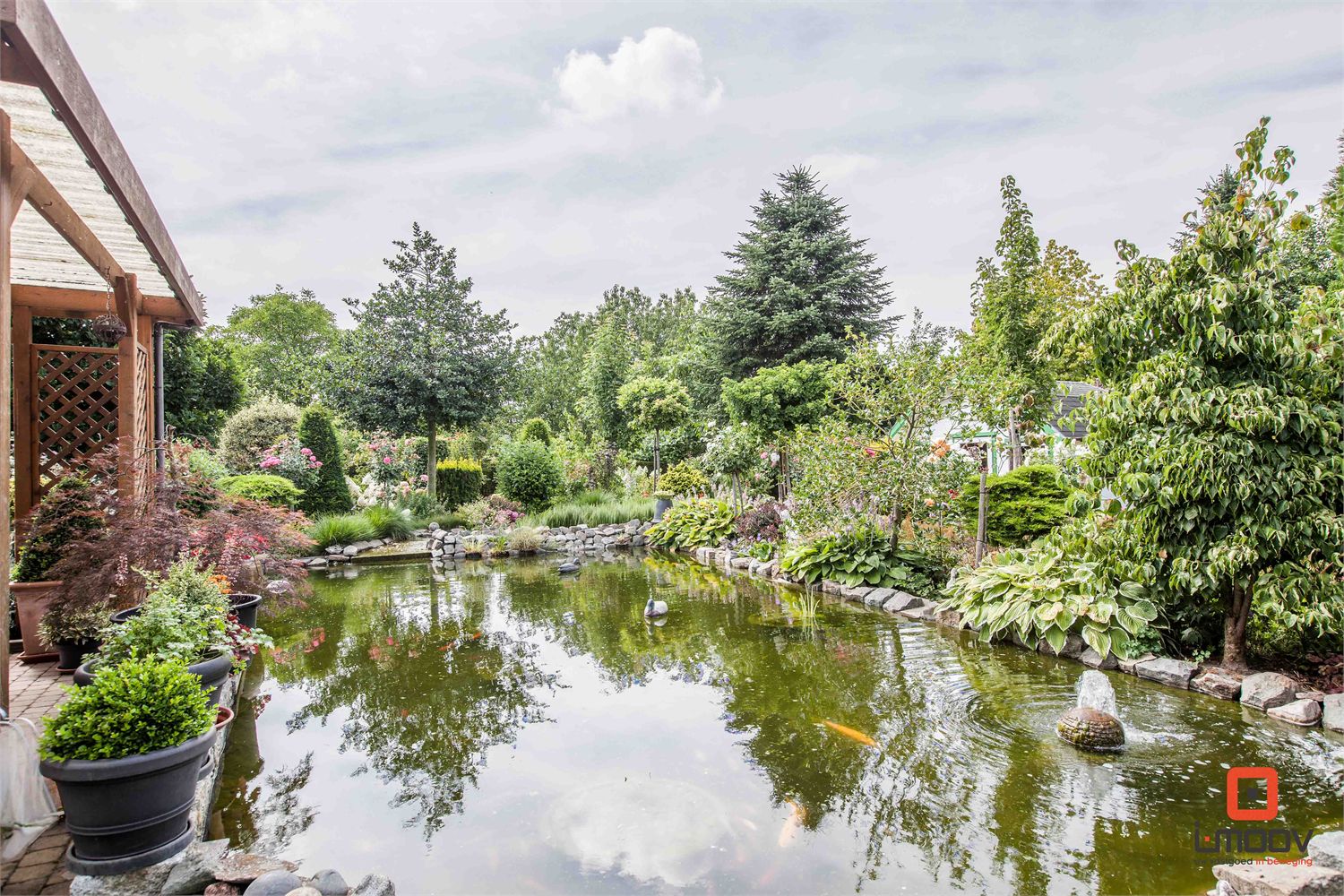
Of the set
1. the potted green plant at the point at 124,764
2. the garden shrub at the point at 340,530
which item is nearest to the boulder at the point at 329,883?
the potted green plant at the point at 124,764

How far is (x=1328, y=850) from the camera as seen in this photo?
93.4 inches

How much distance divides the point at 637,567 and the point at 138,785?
27.2 ft

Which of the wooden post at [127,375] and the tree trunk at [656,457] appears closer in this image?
the wooden post at [127,375]

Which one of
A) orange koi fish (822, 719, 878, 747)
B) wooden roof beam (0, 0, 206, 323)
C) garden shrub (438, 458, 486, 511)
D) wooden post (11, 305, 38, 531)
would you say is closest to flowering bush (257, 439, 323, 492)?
garden shrub (438, 458, 486, 511)

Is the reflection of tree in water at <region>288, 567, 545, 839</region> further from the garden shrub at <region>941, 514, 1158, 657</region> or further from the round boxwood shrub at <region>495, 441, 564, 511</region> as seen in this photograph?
the round boxwood shrub at <region>495, 441, 564, 511</region>

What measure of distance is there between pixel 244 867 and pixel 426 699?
93.0 inches

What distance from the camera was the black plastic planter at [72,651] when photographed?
4117 mm

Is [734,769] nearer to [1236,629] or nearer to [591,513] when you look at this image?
[1236,629]

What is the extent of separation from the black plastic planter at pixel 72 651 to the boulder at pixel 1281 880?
18.8 feet

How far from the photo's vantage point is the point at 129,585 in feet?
13.6

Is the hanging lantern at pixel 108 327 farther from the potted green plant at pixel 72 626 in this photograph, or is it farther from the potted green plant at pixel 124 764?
the potted green plant at pixel 124 764

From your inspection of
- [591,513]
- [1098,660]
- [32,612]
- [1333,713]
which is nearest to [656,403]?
[591,513]

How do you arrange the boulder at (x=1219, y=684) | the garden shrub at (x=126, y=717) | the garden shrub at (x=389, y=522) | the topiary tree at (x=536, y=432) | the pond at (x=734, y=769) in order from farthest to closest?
1. the topiary tree at (x=536, y=432)
2. the garden shrub at (x=389, y=522)
3. the boulder at (x=1219, y=684)
4. the pond at (x=734, y=769)
5. the garden shrub at (x=126, y=717)

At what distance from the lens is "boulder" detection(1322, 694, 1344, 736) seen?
3736 millimetres
